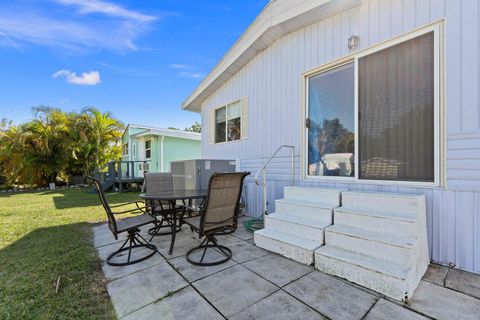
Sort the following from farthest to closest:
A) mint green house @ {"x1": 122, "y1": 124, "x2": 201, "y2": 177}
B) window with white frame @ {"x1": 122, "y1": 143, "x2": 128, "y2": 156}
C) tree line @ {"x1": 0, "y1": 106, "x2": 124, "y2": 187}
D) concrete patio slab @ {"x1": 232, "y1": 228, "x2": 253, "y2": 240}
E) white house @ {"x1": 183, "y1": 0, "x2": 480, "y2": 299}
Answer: window with white frame @ {"x1": 122, "y1": 143, "x2": 128, "y2": 156} < tree line @ {"x1": 0, "y1": 106, "x2": 124, "y2": 187} < mint green house @ {"x1": 122, "y1": 124, "x2": 201, "y2": 177} < concrete patio slab @ {"x1": 232, "y1": 228, "x2": 253, "y2": 240} < white house @ {"x1": 183, "y1": 0, "x2": 480, "y2": 299}

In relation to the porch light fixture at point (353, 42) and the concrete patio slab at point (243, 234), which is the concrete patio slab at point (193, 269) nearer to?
the concrete patio slab at point (243, 234)

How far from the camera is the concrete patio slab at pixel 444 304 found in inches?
66.5

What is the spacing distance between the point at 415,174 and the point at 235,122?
4.22 m

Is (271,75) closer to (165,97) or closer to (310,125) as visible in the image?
(310,125)

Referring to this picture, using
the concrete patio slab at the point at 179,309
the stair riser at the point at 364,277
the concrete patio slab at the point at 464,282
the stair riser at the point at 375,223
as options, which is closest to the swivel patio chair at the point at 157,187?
the concrete patio slab at the point at 179,309

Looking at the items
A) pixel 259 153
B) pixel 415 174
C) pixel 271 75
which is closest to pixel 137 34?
pixel 271 75

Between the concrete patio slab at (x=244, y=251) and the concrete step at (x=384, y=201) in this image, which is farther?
the concrete patio slab at (x=244, y=251)

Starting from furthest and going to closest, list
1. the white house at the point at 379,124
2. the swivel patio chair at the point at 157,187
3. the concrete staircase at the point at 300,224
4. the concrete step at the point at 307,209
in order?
1. the swivel patio chair at the point at 157,187
2. the concrete step at the point at 307,209
3. the concrete staircase at the point at 300,224
4. the white house at the point at 379,124

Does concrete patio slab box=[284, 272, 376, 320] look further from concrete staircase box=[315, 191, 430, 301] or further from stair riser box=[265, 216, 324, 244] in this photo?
stair riser box=[265, 216, 324, 244]

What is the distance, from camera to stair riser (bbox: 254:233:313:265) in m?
2.58

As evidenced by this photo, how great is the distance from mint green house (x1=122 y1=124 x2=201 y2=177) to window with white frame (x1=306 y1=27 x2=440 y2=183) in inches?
364

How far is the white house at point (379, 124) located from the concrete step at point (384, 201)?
1 centimetres

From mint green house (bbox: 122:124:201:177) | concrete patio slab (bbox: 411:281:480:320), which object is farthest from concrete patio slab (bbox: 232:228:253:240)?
mint green house (bbox: 122:124:201:177)

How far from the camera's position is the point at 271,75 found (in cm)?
480
